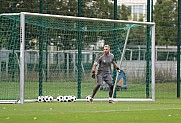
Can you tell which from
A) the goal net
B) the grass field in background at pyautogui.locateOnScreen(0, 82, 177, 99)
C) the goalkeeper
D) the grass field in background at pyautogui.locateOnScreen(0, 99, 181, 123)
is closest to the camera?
the grass field in background at pyautogui.locateOnScreen(0, 99, 181, 123)

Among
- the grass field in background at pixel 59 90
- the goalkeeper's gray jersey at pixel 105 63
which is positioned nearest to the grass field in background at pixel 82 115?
the goalkeeper's gray jersey at pixel 105 63

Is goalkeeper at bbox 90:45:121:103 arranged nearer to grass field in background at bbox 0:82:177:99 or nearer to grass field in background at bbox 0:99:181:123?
grass field in background at bbox 0:82:177:99

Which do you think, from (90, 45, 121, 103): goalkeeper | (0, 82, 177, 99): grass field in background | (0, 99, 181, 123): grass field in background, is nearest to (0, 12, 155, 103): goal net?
(0, 82, 177, 99): grass field in background

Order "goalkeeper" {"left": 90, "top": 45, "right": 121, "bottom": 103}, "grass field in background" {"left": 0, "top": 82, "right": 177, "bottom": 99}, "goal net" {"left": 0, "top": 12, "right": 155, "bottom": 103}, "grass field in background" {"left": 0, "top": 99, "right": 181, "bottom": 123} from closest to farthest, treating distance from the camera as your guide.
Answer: "grass field in background" {"left": 0, "top": 99, "right": 181, "bottom": 123}, "goalkeeper" {"left": 90, "top": 45, "right": 121, "bottom": 103}, "goal net" {"left": 0, "top": 12, "right": 155, "bottom": 103}, "grass field in background" {"left": 0, "top": 82, "right": 177, "bottom": 99}

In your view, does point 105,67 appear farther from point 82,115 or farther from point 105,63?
point 82,115

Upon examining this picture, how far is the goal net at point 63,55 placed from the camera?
21750mm

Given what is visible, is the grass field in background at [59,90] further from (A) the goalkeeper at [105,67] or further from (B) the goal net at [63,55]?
(A) the goalkeeper at [105,67]

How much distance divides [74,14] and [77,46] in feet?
7.59

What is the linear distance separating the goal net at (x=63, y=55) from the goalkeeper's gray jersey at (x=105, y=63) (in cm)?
144

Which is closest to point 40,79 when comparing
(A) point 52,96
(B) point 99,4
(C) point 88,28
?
(A) point 52,96

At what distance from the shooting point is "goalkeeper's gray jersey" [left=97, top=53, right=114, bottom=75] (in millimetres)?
21281

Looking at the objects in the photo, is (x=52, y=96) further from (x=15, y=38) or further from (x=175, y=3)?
(x=175, y=3)

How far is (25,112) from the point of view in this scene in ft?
52.5

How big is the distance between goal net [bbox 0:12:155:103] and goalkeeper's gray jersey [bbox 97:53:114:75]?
144 cm
